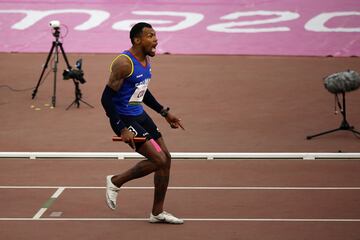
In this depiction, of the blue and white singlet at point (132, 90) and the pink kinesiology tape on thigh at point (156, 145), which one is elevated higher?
the blue and white singlet at point (132, 90)

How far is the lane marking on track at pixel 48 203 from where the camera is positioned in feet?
29.9

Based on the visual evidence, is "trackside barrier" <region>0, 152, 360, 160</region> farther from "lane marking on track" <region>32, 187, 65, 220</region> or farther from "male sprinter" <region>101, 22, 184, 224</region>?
"male sprinter" <region>101, 22, 184, 224</region>

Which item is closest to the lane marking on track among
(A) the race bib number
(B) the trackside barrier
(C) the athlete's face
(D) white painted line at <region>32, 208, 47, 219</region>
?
(D) white painted line at <region>32, 208, 47, 219</region>

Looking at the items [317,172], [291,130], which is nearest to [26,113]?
Result: [291,130]

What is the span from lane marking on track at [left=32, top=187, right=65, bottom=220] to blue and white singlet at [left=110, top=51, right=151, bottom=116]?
60.9 inches

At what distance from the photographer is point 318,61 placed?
20172 mm

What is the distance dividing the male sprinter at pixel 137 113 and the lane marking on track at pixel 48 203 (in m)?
0.89

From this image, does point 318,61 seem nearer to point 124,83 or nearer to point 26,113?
point 26,113

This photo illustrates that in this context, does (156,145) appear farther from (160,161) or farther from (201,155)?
(201,155)

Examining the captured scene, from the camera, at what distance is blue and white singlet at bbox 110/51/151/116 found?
28.0 feet

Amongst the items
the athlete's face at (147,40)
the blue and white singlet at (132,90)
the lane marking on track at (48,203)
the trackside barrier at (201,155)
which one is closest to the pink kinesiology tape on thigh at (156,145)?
the blue and white singlet at (132,90)

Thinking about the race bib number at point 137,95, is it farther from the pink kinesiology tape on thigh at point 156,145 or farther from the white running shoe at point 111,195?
the white running shoe at point 111,195

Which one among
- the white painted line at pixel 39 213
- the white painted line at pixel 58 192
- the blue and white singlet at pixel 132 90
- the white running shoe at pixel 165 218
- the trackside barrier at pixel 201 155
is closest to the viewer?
the blue and white singlet at pixel 132 90

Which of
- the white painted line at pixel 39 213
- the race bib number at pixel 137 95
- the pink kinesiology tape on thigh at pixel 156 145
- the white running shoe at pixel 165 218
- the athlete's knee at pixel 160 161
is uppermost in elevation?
the race bib number at pixel 137 95
